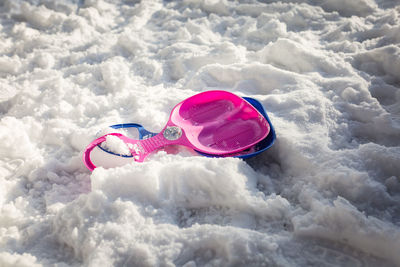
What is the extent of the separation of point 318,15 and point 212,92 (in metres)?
0.87

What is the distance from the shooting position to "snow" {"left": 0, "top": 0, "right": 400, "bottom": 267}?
0.59m

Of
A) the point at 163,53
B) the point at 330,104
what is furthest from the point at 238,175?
the point at 163,53

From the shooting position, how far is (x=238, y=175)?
71 cm

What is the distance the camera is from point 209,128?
3.05ft

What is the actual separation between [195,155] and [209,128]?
0.13m

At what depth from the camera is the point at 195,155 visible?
0.84 m

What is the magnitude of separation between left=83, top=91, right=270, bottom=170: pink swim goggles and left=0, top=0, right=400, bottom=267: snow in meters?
0.04

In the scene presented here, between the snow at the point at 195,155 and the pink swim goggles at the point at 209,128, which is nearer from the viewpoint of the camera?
the snow at the point at 195,155

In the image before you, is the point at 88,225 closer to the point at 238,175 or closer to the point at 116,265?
the point at 116,265

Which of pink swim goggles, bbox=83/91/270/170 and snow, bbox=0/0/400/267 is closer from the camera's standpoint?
snow, bbox=0/0/400/267

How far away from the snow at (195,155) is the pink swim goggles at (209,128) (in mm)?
43

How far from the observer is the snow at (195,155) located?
1.95 ft

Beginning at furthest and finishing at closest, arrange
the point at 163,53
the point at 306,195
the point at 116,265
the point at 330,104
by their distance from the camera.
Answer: the point at 163,53 < the point at 330,104 < the point at 306,195 < the point at 116,265

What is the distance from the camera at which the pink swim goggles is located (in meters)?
0.83
